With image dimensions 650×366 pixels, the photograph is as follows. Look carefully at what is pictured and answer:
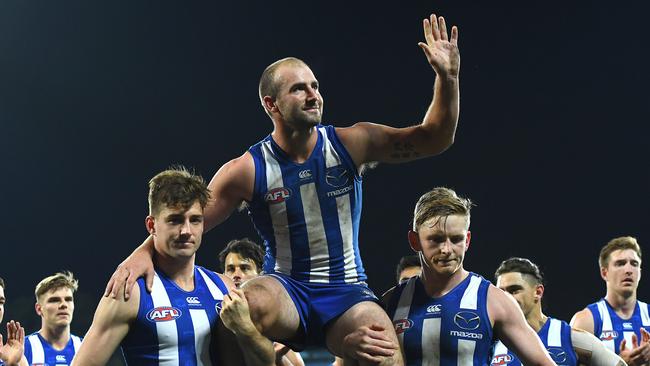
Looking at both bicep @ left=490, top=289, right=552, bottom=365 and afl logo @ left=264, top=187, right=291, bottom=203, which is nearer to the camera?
bicep @ left=490, top=289, right=552, bottom=365

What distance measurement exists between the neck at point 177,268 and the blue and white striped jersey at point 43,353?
431cm

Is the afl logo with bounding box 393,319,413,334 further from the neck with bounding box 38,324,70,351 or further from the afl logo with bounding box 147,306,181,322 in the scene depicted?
the neck with bounding box 38,324,70,351

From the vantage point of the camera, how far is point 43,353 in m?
7.81

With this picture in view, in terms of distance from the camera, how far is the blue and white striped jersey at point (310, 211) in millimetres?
3795

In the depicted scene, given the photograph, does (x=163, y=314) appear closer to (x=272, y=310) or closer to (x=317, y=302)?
(x=272, y=310)

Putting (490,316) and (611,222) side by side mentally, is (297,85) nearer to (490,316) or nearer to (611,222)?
(490,316)

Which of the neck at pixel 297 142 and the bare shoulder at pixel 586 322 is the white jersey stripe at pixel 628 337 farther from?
the neck at pixel 297 142

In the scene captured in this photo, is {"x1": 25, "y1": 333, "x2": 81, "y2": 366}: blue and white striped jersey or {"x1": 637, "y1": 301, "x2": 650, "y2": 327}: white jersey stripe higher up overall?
{"x1": 25, "y1": 333, "x2": 81, "y2": 366}: blue and white striped jersey

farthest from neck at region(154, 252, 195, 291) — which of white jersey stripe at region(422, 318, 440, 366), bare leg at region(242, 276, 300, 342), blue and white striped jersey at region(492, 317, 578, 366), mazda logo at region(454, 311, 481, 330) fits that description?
blue and white striped jersey at region(492, 317, 578, 366)

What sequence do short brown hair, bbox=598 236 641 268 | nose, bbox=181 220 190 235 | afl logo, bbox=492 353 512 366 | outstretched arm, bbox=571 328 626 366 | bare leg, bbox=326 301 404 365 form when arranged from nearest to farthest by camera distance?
bare leg, bbox=326 301 404 365 → nose, bbox=181 220 190 235 → outstretched arm, bbox=571 328 626 366 → afl logo, bbox=492 353 512 366 → short brown hair, bbox=598 236 641 268

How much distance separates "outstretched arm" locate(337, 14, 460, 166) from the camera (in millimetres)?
3686

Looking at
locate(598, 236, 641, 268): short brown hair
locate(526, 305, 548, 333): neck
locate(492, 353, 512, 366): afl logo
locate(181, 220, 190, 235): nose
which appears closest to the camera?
locate(181, 220, 190, 235): nose

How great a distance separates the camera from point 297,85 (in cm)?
377

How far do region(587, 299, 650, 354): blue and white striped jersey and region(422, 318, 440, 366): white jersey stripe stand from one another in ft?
11.3
